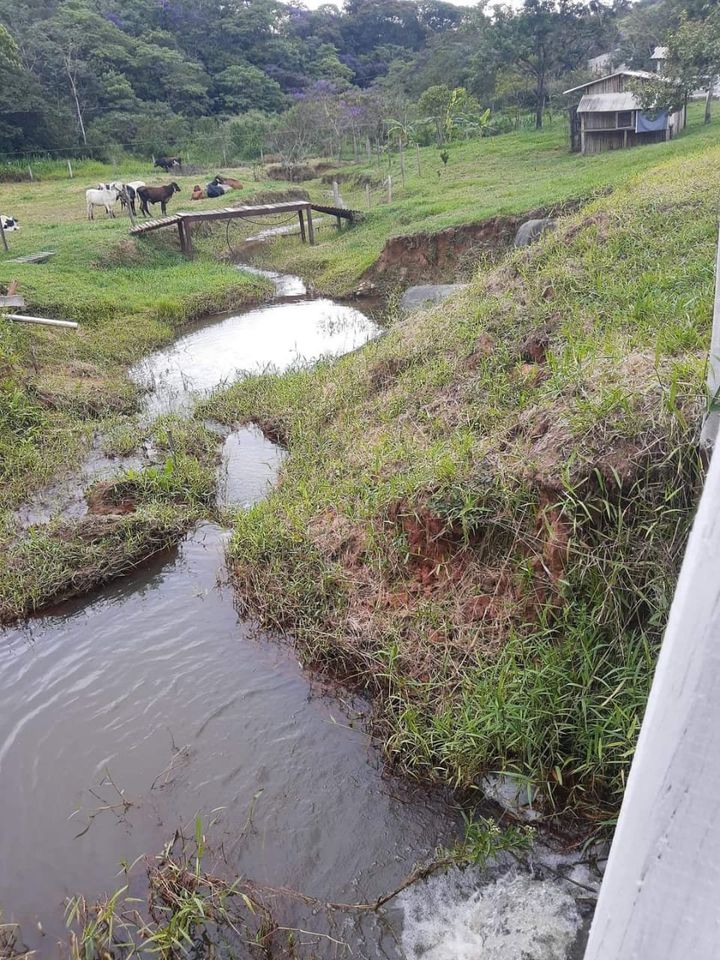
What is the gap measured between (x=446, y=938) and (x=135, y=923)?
1379mm

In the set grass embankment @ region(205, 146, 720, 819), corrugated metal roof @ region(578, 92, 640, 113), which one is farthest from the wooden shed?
grass embankment @ region(205, 146, 720, 819)

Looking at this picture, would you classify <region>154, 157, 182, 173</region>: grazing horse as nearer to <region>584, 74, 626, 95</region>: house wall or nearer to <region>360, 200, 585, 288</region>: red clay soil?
<region>584, 74, 626, 95</region>: house wall

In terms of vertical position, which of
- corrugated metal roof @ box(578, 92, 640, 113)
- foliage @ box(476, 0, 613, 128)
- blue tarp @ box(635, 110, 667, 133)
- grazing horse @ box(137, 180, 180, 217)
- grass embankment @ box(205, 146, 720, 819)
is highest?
foliage @ box(476, 0, 613, 128)

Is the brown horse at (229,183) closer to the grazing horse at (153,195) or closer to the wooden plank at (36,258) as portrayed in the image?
the grazing horse at (153,195)

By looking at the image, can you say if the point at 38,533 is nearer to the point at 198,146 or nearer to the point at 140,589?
the point at 140,589

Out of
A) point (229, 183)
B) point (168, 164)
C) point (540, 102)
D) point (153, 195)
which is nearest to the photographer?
point (153, 195)

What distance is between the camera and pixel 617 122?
74.6 ft

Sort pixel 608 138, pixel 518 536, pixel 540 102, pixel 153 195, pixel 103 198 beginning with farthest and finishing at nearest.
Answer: pixel 540 102
pixel 608 138
pixel 153 195
pixel 103 198
pixel 518 536

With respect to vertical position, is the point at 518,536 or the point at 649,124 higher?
the point at 649,124

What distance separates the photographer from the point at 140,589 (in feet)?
18.3

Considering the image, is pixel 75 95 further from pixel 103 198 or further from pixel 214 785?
pixel 214 785

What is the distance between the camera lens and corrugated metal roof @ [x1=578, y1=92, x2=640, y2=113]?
73.2ft

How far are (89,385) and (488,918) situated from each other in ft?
27.9

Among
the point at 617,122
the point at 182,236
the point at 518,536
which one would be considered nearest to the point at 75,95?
the point at 182,236
